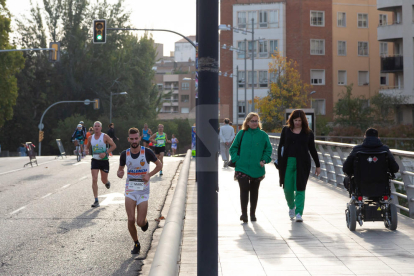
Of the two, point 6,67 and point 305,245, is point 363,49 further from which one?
point 305,245

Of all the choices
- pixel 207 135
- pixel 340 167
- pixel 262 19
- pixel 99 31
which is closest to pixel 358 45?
pixel 262 19

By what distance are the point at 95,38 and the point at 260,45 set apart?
44765 millimetres

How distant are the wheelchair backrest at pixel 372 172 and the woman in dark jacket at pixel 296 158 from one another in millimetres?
1236

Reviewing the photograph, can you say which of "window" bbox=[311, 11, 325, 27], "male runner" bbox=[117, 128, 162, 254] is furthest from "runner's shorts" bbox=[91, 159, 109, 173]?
"window" bbox=[311, 11, 325, 27]

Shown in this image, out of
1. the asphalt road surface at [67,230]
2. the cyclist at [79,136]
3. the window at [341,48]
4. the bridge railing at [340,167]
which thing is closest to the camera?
the asphalt road surface at [67,230]

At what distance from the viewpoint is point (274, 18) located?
6844cm

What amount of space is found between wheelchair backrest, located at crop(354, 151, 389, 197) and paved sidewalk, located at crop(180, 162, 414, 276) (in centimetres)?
61

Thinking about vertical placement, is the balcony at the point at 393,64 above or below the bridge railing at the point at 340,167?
above

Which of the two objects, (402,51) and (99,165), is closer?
(99,165)

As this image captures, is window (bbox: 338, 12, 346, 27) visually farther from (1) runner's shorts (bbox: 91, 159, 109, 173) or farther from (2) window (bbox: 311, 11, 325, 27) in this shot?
(1) runner's shorts (bbox: 91, 159, 109, 173)

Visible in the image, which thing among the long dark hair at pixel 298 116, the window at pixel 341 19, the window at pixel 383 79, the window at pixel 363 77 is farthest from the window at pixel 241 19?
the long dark hair at pixel 298 116

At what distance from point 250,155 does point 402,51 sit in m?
47.0

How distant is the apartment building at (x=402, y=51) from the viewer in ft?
170

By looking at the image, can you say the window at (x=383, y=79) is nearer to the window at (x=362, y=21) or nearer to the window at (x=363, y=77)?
the window at (x=363, y=77)
